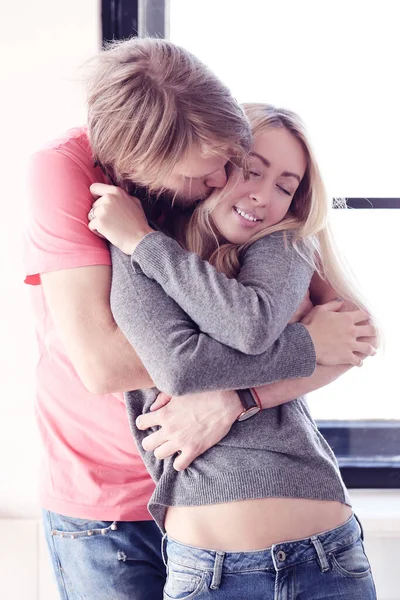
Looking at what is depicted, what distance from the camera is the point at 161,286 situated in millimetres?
1098

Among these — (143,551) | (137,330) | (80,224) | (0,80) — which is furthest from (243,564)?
(0,80)

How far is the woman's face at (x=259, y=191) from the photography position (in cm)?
124

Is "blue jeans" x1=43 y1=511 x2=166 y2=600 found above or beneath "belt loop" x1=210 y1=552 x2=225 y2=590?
beneath

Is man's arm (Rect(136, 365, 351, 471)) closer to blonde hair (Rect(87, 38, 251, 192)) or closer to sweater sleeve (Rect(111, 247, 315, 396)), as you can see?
sweater sleeve (Rect(111, 247, 315, 396))

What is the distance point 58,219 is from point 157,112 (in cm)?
24

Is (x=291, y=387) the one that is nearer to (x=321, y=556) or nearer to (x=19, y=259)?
(x=321, y=556)

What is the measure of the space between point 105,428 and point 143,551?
0.26 metres

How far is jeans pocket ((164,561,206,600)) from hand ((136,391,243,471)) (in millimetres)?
160

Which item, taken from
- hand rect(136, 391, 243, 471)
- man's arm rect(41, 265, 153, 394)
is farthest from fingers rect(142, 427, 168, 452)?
man's arm rect(41, 265, 153, 394)

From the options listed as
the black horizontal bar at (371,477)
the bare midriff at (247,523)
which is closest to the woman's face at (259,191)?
the bare midriff at (247,523)


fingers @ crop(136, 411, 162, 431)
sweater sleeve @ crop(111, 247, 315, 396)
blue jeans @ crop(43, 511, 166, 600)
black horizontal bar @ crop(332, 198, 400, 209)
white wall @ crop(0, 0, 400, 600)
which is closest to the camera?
sweater sleeve @ crop(111, 247, 315, 396)

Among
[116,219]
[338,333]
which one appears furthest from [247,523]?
[116,219]

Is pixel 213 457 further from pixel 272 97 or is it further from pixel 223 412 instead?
pixel 272 97

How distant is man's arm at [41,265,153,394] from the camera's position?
1.08 m
